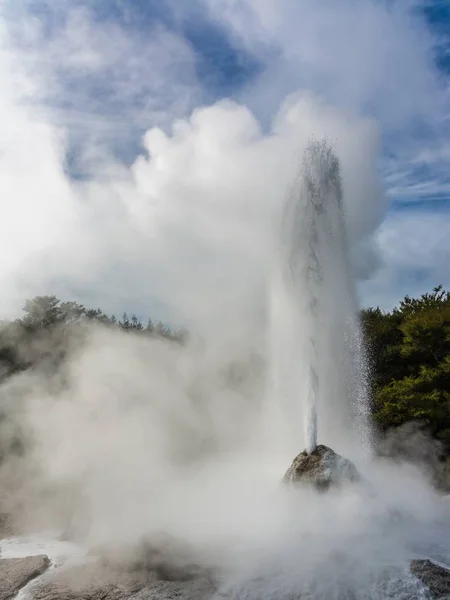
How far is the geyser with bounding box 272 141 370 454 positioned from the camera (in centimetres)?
1235

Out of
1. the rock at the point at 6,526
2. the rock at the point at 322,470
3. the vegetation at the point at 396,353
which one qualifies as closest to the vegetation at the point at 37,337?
the vegetation at the point at 396,353

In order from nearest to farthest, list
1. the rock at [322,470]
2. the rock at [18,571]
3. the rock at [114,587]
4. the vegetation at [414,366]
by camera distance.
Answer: the rock at [114,587] < the rock at [18,571] < the rock at [322,470] < the vegetation at [414,366]

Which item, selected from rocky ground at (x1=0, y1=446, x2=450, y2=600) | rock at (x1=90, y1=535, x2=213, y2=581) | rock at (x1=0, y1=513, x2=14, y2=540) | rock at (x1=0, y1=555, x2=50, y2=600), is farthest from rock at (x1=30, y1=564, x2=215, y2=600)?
rock at (x1=0, y1=513, x2=14, y2=540)

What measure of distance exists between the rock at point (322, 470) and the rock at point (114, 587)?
11.1 feet

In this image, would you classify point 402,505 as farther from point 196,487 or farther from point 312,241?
point 312,241

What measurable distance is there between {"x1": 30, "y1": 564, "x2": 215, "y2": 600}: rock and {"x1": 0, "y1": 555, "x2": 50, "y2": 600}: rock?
1.06 ft

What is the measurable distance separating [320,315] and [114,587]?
822cm

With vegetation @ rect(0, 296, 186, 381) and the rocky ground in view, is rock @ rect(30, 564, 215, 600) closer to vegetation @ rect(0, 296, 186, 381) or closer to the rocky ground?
the rocky ground

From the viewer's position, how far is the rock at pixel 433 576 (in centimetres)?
637

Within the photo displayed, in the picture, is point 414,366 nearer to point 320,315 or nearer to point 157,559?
point 320,315

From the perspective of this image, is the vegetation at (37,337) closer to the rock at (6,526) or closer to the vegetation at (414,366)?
the rock at (6,526)

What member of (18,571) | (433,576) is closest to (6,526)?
(18,571)

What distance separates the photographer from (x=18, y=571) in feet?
24.0

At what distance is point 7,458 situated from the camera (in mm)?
12156
